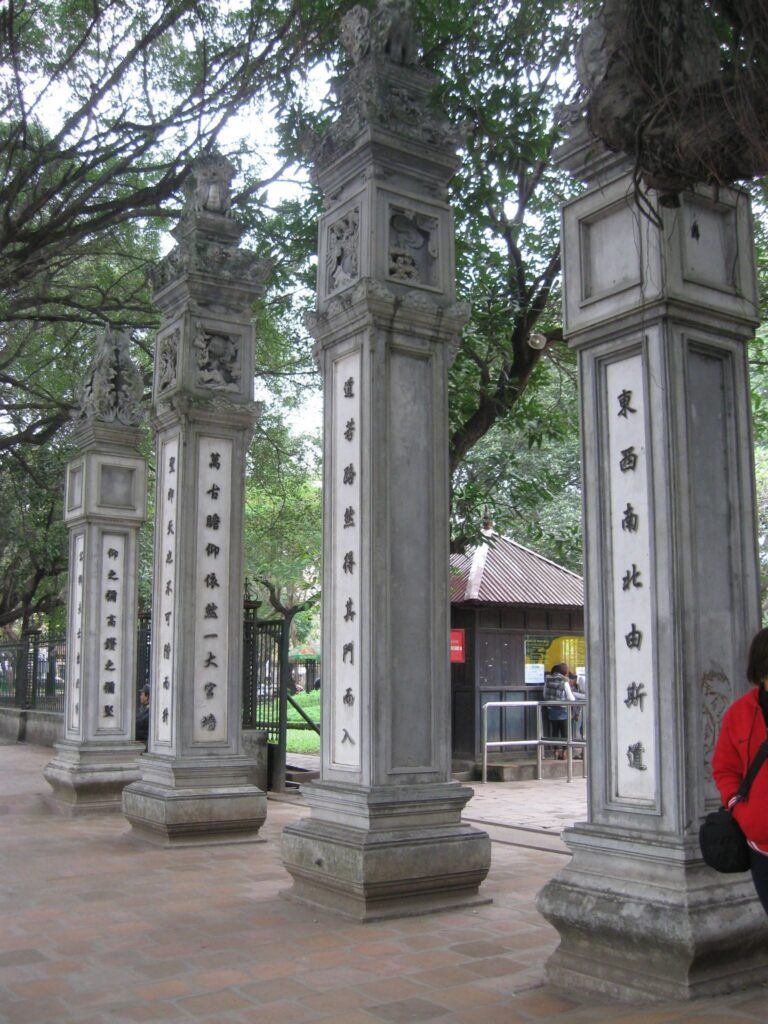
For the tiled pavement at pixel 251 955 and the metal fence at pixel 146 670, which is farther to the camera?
the metal fence at pixel 146 670

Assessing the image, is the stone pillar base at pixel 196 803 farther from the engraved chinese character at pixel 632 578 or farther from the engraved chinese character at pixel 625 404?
the engraved chinese character at pixel 625 404

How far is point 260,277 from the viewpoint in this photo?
7430mm

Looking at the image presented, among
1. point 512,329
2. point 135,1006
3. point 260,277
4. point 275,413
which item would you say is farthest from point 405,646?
point 275,413

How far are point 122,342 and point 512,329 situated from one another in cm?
366

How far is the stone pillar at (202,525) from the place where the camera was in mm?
6832

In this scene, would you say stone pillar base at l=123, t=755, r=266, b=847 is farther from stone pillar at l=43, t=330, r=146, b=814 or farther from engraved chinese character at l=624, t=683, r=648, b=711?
engraved chinese character at l=624, t=683, r=648, b=711

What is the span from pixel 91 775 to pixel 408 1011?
5854mm

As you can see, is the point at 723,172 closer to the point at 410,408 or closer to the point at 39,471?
the point at 410,408

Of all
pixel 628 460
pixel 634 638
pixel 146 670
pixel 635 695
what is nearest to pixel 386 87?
pixel 628 460

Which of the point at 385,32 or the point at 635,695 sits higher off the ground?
the point at 385,32

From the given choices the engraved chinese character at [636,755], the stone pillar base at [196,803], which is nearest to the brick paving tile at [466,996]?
the engraved chinese character at [636,755]

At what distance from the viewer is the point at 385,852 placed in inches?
181

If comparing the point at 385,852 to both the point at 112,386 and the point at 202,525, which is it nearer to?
the point at 202,525

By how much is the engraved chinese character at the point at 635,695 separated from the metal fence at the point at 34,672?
11.9 metres
